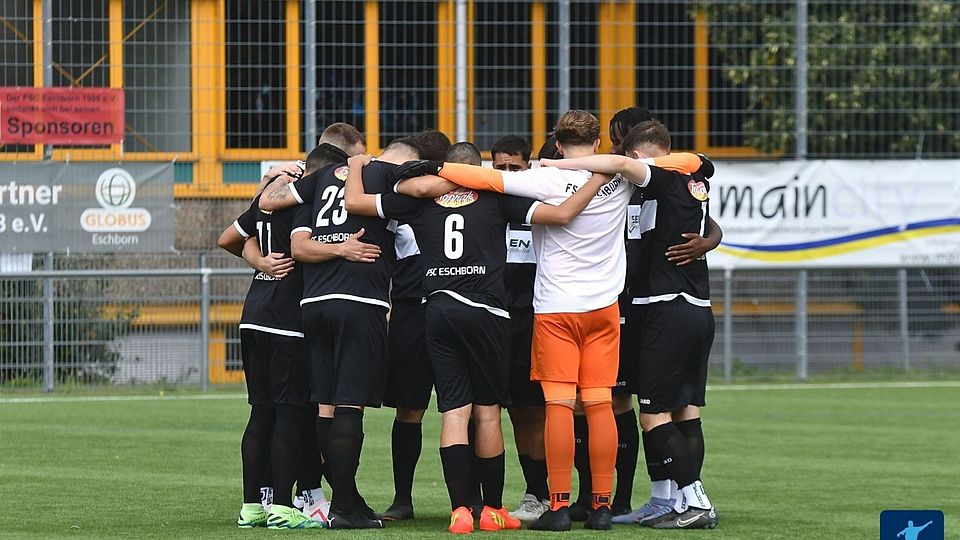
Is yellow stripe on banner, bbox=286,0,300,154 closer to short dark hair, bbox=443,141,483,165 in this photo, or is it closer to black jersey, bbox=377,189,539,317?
short dark hair, bbox=443,141,483,165

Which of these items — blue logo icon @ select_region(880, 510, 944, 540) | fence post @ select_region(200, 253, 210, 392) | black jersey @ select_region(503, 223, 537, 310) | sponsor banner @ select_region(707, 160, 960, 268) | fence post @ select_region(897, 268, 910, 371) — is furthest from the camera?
fence post @ select_region(897, 268, 910, 371)

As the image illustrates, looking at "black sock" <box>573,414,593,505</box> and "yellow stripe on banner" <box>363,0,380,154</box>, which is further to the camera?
"yellow stripe on banner" <box>363,0,380,154</box>

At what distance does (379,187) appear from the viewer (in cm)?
751

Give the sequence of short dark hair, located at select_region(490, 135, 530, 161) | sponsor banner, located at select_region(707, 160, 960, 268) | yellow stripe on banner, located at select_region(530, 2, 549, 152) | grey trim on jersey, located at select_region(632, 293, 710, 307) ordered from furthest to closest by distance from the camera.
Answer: yellow stripe on banner, located at select_region(530, 2, 549, 152), sponsor banner, located at select_region(707, 160, 960, 268), short dark hair, located at select_region(490, 135, 530, 161), grey trim on jersey, located at select_region(632, 293, 710, 307)

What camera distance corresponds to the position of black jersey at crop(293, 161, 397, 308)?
7.45 m

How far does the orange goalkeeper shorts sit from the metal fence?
8694 mm

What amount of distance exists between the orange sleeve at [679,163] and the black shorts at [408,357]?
4.32ft

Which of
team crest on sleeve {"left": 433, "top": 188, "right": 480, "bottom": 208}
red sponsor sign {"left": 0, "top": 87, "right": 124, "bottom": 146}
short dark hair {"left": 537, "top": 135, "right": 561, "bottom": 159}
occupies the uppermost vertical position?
red sponsor sign {"left": 0, "top": 87, "right": 124, "bottom": 146}

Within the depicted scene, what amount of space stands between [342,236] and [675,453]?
186 cm

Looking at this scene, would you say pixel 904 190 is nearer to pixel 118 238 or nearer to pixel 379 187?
pixel 118 238

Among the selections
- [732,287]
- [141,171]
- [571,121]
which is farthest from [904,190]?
[571,121]

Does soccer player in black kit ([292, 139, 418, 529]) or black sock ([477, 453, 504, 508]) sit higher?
soccer player in black kit ([292, 139, 418, 529])

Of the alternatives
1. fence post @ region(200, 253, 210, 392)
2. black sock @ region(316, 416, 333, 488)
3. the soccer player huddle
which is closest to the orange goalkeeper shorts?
the soccer player huddle

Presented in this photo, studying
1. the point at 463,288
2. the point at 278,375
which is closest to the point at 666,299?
the point at 463,288
